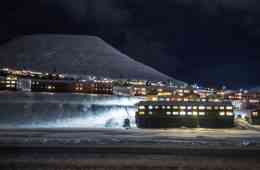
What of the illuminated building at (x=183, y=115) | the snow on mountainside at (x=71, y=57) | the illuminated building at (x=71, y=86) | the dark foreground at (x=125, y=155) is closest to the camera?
the dark foreground at (x=125, y=155)

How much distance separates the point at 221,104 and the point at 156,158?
6132cm

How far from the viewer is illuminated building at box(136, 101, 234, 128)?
90.6 meters

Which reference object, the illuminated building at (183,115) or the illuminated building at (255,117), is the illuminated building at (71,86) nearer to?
the illuminated building at (183,115)

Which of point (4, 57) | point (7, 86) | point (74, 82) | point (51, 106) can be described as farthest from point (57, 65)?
point (51, 106)

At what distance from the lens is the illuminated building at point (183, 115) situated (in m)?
90.6

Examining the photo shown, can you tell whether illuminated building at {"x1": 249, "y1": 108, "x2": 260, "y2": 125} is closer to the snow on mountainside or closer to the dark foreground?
the dark foreground

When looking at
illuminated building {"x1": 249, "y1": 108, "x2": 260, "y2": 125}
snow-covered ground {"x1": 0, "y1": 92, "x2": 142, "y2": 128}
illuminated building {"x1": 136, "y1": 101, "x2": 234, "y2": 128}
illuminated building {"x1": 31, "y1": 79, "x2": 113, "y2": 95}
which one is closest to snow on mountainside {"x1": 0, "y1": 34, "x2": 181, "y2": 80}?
illuminated building {"x1": 31, "y1": 79, "x2": 113, "y2": 95}

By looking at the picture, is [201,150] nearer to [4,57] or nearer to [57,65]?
[57,65]

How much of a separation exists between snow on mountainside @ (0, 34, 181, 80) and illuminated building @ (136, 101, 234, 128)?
186 feet

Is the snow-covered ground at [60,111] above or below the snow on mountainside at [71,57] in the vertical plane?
below

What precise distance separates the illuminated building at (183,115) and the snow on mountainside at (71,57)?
5661cm

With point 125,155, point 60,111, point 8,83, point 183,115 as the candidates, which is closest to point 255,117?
point 183,115

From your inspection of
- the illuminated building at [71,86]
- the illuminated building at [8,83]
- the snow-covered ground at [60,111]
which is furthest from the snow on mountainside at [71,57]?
the snow-covered ground at [60,111]

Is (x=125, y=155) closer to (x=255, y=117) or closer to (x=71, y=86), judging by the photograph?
(x=255, y=117)
